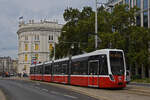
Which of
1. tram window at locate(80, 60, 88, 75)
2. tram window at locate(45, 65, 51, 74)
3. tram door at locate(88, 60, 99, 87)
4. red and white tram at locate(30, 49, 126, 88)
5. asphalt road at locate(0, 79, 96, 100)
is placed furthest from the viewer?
tram window at locate(45, 65, 51, 74)

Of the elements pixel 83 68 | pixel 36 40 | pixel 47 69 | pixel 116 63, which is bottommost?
pixel 83 68

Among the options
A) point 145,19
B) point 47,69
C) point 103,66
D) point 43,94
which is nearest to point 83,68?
point 103,66

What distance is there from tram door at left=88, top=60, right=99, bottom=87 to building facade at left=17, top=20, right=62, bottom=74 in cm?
7192

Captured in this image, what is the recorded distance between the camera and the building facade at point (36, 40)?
9481 centimetres

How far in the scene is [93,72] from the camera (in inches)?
899

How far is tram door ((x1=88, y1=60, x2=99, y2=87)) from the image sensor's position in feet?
73.2

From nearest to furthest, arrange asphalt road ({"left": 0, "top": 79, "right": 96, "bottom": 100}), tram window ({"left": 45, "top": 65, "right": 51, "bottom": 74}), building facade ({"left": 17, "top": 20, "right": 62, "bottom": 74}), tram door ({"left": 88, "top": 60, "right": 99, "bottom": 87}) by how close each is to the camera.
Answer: asphalt road ({"left": 0, "top": 79, "right": 96, "bottom": 100}) < tram door ({"left": 88, "top": 60, "right": 99, "bottom": 87}) < tram window ({"left": 45, "top": 65, "right": 51, "bottom": 74}) < building facade ({"left": 17, "top": 20, "right": 62, "bottom": 74})

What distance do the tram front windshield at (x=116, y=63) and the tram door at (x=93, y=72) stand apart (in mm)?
1384

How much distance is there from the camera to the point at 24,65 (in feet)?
319

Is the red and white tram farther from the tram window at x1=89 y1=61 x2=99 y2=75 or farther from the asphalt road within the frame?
the asphalt road

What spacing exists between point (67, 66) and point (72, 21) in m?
23.0

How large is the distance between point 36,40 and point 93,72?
74.3m

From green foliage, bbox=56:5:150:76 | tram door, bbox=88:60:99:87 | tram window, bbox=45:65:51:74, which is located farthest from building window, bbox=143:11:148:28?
tram door, bbox=88:60:99:87

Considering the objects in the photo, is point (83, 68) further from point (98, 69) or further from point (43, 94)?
point (43, 94)
